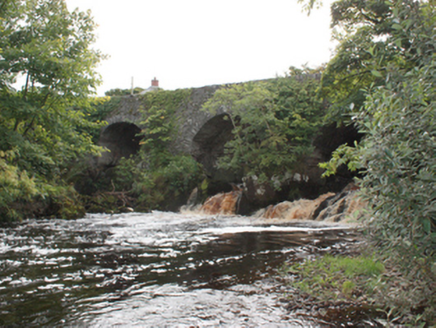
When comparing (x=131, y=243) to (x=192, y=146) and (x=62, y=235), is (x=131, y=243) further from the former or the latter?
(x=192, y=146)

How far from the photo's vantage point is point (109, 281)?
3676 millimetres

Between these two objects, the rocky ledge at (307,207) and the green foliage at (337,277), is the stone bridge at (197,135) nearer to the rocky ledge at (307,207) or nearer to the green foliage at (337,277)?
the rocky ledge at (307,207)

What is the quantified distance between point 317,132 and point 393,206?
9.77 metres

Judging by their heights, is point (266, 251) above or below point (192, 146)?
below

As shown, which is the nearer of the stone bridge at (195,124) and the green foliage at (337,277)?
the green foliage at (337,277)

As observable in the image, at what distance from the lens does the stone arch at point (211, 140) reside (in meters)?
14.8

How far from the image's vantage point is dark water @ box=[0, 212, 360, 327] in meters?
2.70

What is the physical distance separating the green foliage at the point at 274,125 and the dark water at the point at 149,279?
492 centimetres

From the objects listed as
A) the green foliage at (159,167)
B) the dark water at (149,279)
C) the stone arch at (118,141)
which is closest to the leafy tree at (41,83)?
the dark water at (149,279)

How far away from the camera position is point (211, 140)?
15.8 metres

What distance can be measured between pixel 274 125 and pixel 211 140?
15.2ft

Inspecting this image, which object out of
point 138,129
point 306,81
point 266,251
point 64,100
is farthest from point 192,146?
point 266,251

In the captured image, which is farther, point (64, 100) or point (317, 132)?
point (317, 132)

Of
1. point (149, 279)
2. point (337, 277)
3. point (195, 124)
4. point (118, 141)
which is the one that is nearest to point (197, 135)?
point (195, 124)
